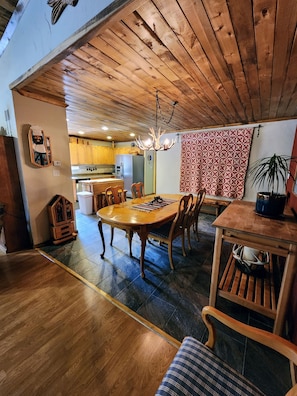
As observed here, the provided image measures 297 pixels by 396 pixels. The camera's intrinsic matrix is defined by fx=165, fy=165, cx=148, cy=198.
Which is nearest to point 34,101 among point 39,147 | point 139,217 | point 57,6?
point 39,147

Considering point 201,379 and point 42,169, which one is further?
point 42,169

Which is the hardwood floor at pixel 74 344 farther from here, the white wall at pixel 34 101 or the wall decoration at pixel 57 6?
the wall decoration at pixel 57 6

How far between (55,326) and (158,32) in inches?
96.9

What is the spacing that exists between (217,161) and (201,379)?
4.09 meters

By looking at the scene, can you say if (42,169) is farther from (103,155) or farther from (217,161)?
(103,155)

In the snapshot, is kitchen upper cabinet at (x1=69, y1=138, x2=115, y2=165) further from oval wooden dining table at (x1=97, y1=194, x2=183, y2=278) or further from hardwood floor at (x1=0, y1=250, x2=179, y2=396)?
hardwood floor at (x1=0, y1=250, x2=179, y2=396)

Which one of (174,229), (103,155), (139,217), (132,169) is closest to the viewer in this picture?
(139,217)

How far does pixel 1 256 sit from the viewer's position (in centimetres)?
240

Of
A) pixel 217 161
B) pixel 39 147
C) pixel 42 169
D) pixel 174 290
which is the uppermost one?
pixel 39 147

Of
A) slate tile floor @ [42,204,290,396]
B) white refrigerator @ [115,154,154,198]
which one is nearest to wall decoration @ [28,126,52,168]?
slate tile floor @ [42,204,290,396]

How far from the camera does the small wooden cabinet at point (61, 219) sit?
8.74ft

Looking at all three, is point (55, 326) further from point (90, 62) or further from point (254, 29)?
point (254, 29)

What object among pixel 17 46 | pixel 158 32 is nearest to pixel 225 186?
pixel 158 32

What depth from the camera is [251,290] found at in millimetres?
1505
